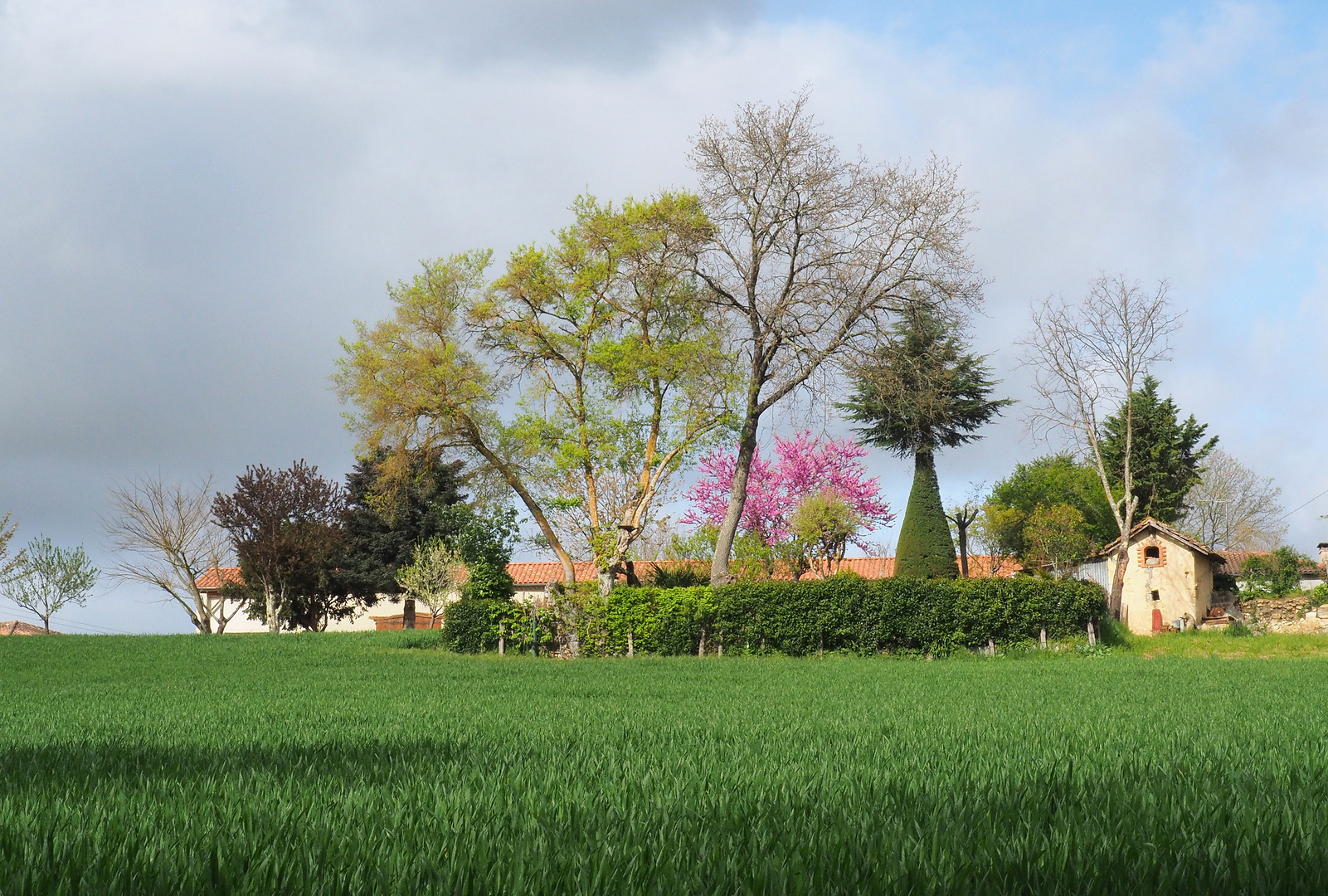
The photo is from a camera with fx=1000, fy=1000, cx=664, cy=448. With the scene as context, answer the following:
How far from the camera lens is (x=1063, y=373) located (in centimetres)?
3584

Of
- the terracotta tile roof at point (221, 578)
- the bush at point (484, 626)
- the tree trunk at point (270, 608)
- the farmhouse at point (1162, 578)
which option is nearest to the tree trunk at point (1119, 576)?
the farmhouse at point (1162, 578)

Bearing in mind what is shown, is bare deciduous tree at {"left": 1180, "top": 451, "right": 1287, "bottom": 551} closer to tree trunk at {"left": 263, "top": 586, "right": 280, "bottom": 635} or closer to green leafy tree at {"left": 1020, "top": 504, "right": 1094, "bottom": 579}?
green leafy tree at {"left": 1020, "top": 504, "right": 1094, "bottom": 579}

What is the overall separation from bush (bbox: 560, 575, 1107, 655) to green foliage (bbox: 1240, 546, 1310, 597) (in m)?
22.0

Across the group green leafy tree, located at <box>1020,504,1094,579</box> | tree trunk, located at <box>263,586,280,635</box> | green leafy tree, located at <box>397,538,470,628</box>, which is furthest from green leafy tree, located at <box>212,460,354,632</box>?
green leafy tree, located at <box>1020,504,1094,579</box>

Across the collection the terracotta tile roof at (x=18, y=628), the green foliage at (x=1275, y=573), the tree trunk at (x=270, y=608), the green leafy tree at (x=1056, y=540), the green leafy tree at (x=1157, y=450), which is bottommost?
the terracotta tile roof at (x=18, y=628)

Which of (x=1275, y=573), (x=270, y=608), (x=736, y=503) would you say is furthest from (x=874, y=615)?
(x=270, y=608)

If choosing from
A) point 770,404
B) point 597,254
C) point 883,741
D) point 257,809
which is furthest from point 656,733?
point 597,254

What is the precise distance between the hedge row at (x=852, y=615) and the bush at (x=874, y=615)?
0.02m

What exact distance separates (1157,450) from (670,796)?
1821 inches

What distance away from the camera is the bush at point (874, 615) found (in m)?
25.2

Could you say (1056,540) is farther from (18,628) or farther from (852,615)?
(18,628)

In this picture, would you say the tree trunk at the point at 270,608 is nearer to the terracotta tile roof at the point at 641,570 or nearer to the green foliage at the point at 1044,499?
the terracotta tile roof at the point at 641,570

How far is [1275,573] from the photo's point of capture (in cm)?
4381

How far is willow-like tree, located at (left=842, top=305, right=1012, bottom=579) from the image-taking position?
1117 inches
